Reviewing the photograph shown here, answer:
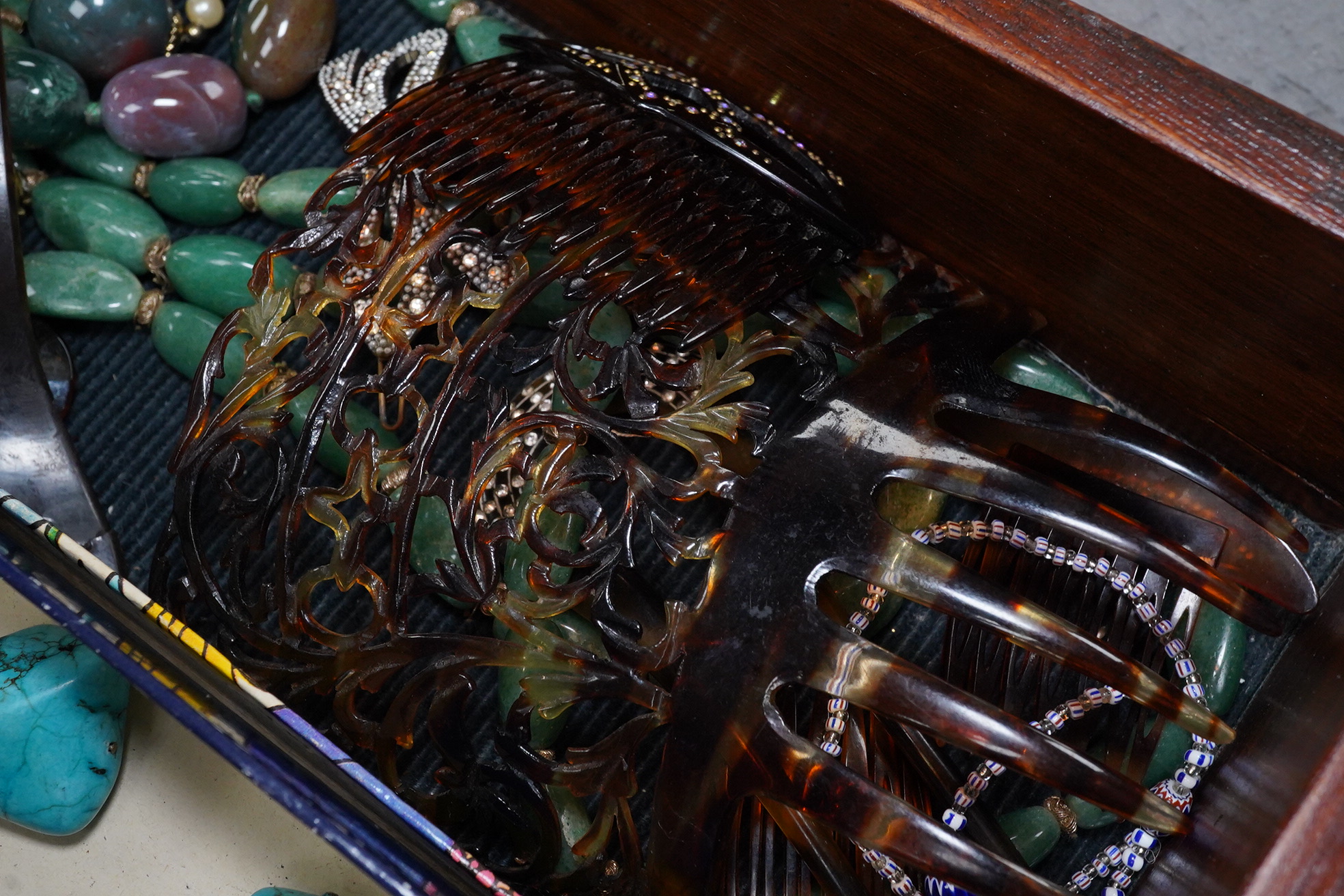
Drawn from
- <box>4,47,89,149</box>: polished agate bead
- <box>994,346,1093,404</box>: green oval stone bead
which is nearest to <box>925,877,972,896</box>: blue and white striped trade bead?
<box>994,346,1093,404</box>: green oval stone bead

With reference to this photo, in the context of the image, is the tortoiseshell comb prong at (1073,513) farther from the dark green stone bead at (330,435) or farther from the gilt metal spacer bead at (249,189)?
the gilt metal spacer bead at (249,189)

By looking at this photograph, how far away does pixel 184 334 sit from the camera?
0.91 m

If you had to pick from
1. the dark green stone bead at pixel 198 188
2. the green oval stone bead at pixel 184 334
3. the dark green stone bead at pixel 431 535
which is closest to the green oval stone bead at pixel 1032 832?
the dark green stone bead at pixel 431 535

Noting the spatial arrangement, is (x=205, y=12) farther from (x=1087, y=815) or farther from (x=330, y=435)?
(x=1087, y=815)

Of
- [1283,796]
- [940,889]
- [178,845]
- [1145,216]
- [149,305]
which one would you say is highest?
[1145,216]

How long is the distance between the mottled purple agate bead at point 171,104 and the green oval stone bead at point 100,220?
4cm

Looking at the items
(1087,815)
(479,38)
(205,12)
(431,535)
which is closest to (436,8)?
(479,38)

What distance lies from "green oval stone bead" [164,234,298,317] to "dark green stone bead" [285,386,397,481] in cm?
11

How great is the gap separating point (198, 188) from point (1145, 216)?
26.5 inches

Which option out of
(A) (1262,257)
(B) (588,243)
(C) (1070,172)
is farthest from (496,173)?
(A) (1262,257)

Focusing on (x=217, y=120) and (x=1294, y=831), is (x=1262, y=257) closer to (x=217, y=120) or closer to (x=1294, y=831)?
(x=1294, y=831)

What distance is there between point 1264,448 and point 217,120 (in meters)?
0.77

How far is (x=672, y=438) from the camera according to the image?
2.23ft

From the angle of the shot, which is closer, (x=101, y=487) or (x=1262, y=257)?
(x=1262, y=257)
